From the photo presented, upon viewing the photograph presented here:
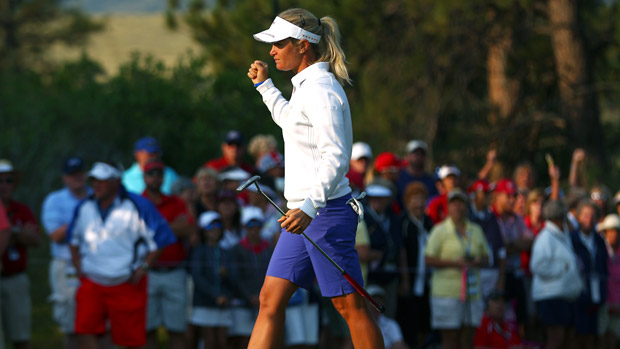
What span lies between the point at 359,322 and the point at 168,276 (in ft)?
13.5

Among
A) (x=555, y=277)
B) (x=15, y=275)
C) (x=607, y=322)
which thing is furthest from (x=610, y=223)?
(x=15, y=275)

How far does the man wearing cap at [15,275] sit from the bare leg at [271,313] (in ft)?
13.6

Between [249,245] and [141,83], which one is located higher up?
[141,83]

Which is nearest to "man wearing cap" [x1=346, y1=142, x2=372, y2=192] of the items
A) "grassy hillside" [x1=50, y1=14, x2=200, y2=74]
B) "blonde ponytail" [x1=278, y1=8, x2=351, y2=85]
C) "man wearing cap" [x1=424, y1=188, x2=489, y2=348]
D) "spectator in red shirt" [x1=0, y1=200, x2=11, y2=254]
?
"man wearing cap" [x1=424, y1=188, x2=489, y2=348]

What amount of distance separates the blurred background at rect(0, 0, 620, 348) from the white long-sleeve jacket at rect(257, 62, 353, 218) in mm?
7409

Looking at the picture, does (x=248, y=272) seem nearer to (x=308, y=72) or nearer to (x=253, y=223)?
(x=253, y=223)

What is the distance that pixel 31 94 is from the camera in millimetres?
24922

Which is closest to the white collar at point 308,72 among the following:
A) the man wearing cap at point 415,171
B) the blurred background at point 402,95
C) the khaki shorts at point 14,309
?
the khaki shorts at point 14,309

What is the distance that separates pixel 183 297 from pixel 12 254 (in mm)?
1522

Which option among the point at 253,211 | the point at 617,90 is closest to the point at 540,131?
the point at 617,90

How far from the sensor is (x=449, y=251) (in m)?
10.1

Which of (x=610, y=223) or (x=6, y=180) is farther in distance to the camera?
(x=610, y=223)

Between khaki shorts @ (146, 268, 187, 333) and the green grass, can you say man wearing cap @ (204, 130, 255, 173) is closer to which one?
khaki shorts @ (146, 268, 187, 333)

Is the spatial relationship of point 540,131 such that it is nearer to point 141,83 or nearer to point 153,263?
point 141,83
